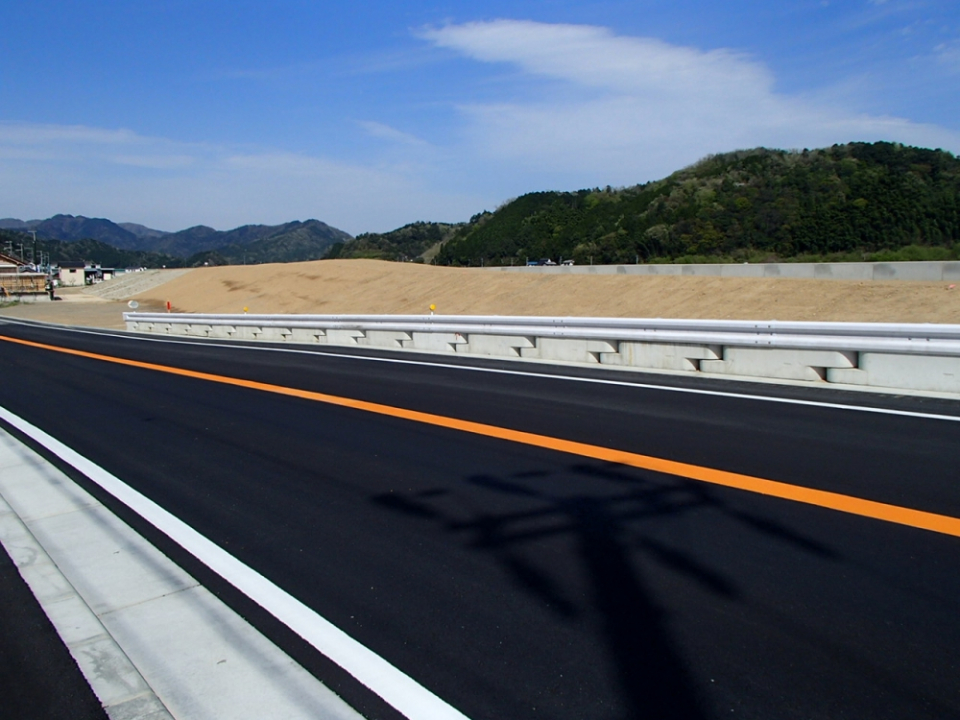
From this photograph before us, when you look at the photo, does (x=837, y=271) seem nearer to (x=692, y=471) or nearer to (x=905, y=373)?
(x=905, y=373)

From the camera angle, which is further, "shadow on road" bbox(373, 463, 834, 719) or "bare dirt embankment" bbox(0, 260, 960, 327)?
"bare dirt embankment" bbox(0, 260, 960, 327)

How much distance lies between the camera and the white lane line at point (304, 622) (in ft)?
10.6

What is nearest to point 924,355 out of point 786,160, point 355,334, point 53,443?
point 53,443

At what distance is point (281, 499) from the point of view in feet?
19.7

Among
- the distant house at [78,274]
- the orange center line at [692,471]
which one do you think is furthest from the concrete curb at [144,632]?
the distant house at [78,274]

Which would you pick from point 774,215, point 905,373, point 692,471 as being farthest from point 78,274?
point 692,471

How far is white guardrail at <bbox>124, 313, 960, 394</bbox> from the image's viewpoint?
887 cm

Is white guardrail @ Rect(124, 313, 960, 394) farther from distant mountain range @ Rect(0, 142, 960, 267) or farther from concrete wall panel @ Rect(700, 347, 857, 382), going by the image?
distant mountain range @ Rect(0, 142, 960, 267)

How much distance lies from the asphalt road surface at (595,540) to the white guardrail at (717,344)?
70cm

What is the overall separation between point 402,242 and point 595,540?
151120 mm

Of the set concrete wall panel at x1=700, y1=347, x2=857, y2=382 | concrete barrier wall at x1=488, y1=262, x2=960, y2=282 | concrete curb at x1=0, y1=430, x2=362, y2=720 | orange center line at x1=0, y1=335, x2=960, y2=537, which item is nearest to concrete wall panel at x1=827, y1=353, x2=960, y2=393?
concrete wall panel at x1=700, y1=347, x2=857, y2=382

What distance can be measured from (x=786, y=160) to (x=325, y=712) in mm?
83377

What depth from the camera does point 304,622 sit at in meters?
3.96

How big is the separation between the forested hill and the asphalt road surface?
29815 millimetres
